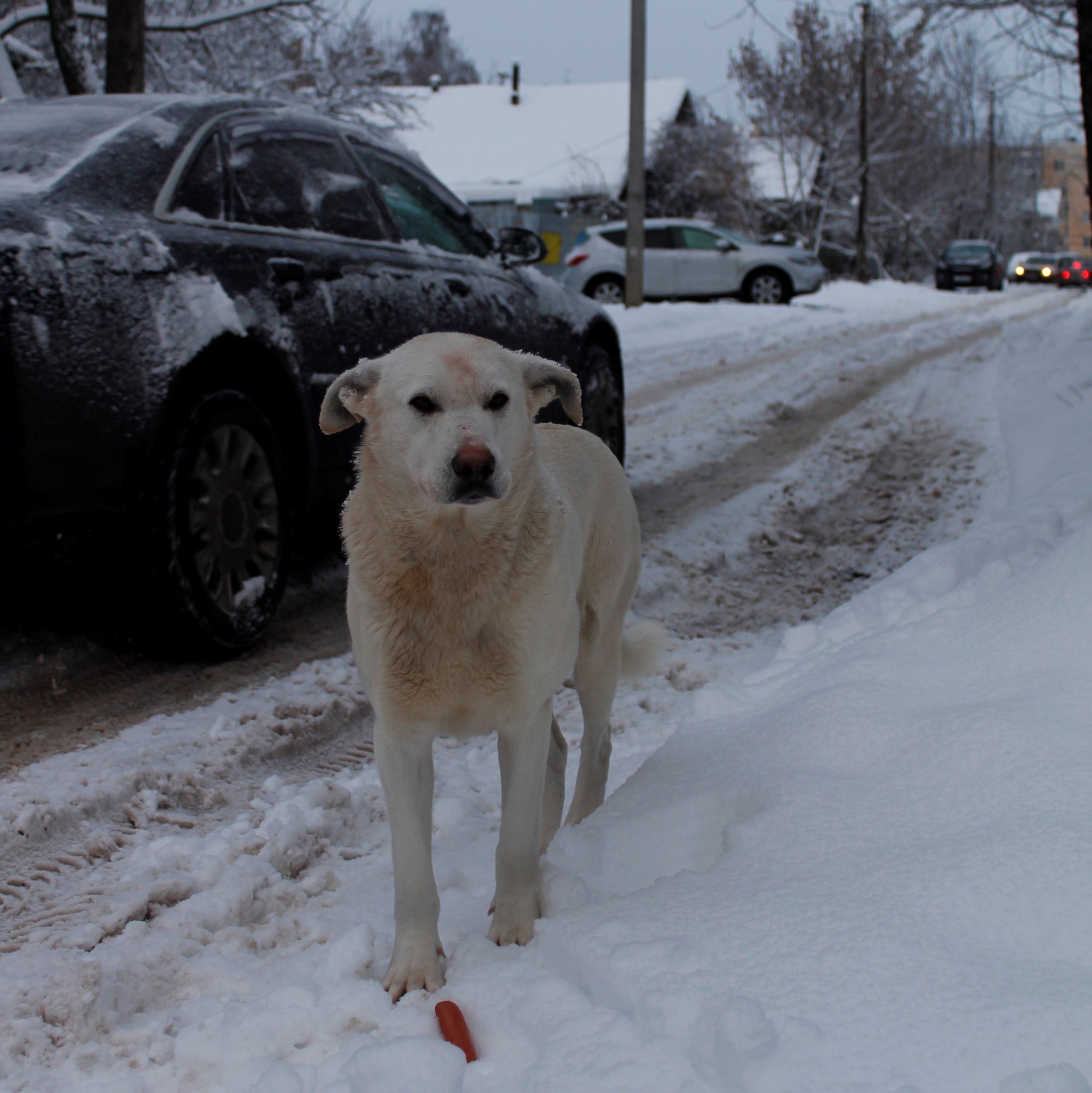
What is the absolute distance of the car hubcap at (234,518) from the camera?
3979 mm

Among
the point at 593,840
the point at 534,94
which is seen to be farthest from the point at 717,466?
the point at 534,94

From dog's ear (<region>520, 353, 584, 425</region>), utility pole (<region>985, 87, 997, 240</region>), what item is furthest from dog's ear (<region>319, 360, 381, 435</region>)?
utility pole (<region>985, 87, 997, 240</region>)

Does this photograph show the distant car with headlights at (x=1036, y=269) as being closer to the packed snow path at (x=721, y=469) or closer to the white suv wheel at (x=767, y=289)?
the white suv wheel at (x=767, y=289)

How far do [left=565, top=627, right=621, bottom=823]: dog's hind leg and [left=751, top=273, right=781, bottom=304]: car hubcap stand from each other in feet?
72.0

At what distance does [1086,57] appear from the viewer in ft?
31.2

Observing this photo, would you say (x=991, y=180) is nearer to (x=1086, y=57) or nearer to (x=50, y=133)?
(x=1086, y=57)

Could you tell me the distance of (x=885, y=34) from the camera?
38.0 ft

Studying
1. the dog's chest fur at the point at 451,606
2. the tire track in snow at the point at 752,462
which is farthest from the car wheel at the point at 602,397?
the dog's chest fur at the point at 451,606

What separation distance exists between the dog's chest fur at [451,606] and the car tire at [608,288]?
817 inches

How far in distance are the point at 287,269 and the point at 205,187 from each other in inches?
17.2

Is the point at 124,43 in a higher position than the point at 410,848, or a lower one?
higher

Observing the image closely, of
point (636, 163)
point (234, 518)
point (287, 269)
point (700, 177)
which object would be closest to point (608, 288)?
point (636, 163)

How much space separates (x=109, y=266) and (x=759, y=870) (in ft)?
9.22

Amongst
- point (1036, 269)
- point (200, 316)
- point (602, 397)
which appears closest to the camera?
point (200, 316)
